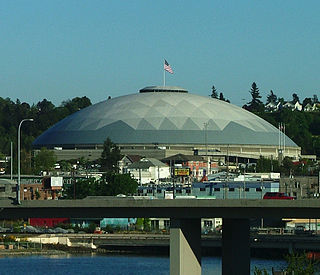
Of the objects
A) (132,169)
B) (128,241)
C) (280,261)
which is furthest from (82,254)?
(132,169)

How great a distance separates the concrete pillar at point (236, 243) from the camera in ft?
215

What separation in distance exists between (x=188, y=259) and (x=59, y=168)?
397 feet

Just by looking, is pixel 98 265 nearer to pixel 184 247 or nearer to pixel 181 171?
pixel 184 247

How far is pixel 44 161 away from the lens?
183500 mm

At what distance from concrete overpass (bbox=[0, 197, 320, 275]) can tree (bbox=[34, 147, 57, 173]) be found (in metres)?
109

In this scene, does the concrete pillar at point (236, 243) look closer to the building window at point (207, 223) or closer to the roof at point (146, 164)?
the building window at point (207, 223)

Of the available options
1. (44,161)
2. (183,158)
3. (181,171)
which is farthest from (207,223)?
(44,161)

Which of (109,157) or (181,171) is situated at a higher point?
(109,157)

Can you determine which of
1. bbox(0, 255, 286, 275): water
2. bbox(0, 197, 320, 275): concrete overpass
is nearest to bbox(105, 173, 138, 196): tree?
bbox(0, 255, 286, 275): water

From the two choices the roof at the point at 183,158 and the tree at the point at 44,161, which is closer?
the tree at the point at 44,161

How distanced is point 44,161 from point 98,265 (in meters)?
90.8

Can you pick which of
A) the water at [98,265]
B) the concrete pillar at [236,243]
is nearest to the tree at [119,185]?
the water at [98,265]

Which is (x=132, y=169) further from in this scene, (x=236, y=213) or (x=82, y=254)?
(x=236, y=213)

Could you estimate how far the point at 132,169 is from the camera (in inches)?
7092
